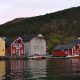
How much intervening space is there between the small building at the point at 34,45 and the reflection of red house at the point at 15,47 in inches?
235

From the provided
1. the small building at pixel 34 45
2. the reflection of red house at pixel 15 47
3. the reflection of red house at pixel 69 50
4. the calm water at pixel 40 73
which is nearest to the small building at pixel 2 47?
the reflection of red house at pixel 15 47

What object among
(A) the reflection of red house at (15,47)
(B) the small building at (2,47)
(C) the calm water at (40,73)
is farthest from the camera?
(A) the reflection of red house at (15,47)

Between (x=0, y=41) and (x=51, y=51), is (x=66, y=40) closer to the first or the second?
(x=51, y=51)

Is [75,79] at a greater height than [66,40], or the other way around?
[66,40]

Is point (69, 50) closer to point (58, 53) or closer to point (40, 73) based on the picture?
point (58, 53)

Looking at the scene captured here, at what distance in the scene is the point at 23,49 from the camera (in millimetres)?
116500

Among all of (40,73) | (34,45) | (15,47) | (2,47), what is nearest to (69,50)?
(34,45)

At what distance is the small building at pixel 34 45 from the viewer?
400 feet

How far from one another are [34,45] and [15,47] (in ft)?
37.2

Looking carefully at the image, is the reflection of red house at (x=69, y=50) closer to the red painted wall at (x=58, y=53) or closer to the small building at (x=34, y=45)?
the red painted wall at (x=58, y=53)

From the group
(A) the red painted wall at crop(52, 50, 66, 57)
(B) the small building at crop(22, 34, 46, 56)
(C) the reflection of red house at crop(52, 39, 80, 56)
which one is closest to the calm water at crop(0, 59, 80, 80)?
(B) the small building at crop(22, 34, 46, 56)

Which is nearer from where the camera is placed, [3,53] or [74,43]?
[3,53]

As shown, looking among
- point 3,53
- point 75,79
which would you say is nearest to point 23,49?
point 3,53

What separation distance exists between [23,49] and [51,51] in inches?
Result: 959
